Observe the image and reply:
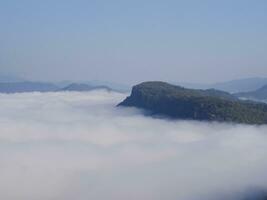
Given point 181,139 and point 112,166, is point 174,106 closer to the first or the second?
point 181,139

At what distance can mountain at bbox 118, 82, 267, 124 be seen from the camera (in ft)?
368

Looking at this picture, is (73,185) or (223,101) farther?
(223,101)

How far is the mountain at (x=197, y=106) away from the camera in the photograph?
11212 cm

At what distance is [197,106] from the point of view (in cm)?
11762

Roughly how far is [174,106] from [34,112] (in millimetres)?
58164

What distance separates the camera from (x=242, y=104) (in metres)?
117

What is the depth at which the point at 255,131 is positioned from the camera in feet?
340

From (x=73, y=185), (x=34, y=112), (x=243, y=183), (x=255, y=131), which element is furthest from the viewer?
(x=34, y=112)

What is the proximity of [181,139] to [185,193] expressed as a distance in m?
43.2

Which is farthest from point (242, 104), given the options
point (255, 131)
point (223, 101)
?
point (255, 131)

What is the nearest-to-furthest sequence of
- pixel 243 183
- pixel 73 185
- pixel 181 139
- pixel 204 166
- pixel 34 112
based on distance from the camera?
pixel 243 183, pixel 73 185, pixel 204 166, pixel 181 139, pixel 34 112

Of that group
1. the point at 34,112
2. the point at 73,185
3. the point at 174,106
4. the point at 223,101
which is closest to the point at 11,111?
the point at 34,112

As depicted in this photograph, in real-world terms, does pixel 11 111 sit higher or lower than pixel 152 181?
lower

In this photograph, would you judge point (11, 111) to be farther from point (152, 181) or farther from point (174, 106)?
point (152, 181)
